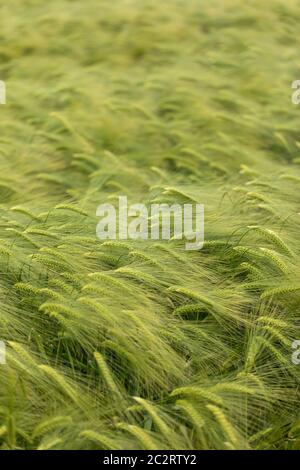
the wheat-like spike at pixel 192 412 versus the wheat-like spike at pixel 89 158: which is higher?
the wheat-like spike at pixel 192 412

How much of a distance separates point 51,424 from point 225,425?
0.56 m

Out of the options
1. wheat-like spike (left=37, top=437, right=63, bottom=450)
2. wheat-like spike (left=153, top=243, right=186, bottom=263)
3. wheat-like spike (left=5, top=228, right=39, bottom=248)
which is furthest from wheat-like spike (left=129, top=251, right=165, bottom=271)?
wheat-like spike (left=37, top=437, right=63, bottom=450)

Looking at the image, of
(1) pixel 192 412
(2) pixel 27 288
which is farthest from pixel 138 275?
(1) pixel 192 412

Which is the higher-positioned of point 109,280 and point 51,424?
point 109,280

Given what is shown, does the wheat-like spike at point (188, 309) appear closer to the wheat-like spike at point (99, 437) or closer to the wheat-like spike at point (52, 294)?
the wheat-like spike at point (52, 294)

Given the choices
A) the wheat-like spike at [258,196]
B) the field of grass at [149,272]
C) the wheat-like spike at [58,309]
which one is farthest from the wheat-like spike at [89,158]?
the wheat-like spike at [58,309]

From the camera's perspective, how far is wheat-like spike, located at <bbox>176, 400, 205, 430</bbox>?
2.34 metres

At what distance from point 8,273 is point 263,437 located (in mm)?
1197

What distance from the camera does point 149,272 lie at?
291 cm

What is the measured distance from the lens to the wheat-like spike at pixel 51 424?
92.2 inches

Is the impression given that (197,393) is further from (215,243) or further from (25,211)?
(25,211)

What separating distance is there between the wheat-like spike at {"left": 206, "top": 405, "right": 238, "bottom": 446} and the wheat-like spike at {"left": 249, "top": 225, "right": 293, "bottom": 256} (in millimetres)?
874

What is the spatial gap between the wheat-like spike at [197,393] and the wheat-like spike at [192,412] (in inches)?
1.2

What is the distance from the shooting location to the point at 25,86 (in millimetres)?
5555
